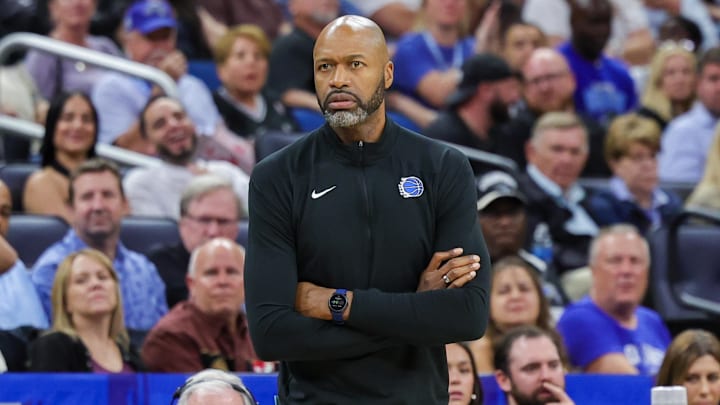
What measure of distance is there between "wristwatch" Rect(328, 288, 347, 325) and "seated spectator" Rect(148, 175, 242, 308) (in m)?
3.57

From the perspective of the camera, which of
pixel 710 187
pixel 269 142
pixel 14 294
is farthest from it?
pixel 710 187

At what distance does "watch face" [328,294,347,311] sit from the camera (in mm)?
3660

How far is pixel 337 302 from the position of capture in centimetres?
367

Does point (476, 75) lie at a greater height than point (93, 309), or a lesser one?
greater

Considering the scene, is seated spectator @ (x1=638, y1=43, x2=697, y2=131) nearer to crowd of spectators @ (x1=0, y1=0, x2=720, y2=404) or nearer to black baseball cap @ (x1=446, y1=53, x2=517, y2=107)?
crowd of spectators @ (x1=0, y1=0, x2=720, y2=404)

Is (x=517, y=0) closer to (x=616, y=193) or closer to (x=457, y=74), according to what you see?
(x=457, y=74)

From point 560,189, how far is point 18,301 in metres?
3.41

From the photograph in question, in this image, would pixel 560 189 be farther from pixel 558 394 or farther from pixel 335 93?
pixel 335 93

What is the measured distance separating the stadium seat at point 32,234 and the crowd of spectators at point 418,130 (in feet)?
0.36

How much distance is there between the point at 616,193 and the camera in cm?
902

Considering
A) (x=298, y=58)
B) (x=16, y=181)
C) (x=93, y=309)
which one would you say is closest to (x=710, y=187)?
(x=298, y=58)

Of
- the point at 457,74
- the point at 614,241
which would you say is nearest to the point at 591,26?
the point at 457,74

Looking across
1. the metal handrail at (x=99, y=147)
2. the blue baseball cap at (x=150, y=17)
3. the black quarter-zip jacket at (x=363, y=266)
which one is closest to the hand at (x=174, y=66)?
the blue baseball cap at (x=150, y=17)

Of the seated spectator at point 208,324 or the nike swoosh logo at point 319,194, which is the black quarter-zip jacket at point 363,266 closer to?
the nike swoosh logo at point 319,194
